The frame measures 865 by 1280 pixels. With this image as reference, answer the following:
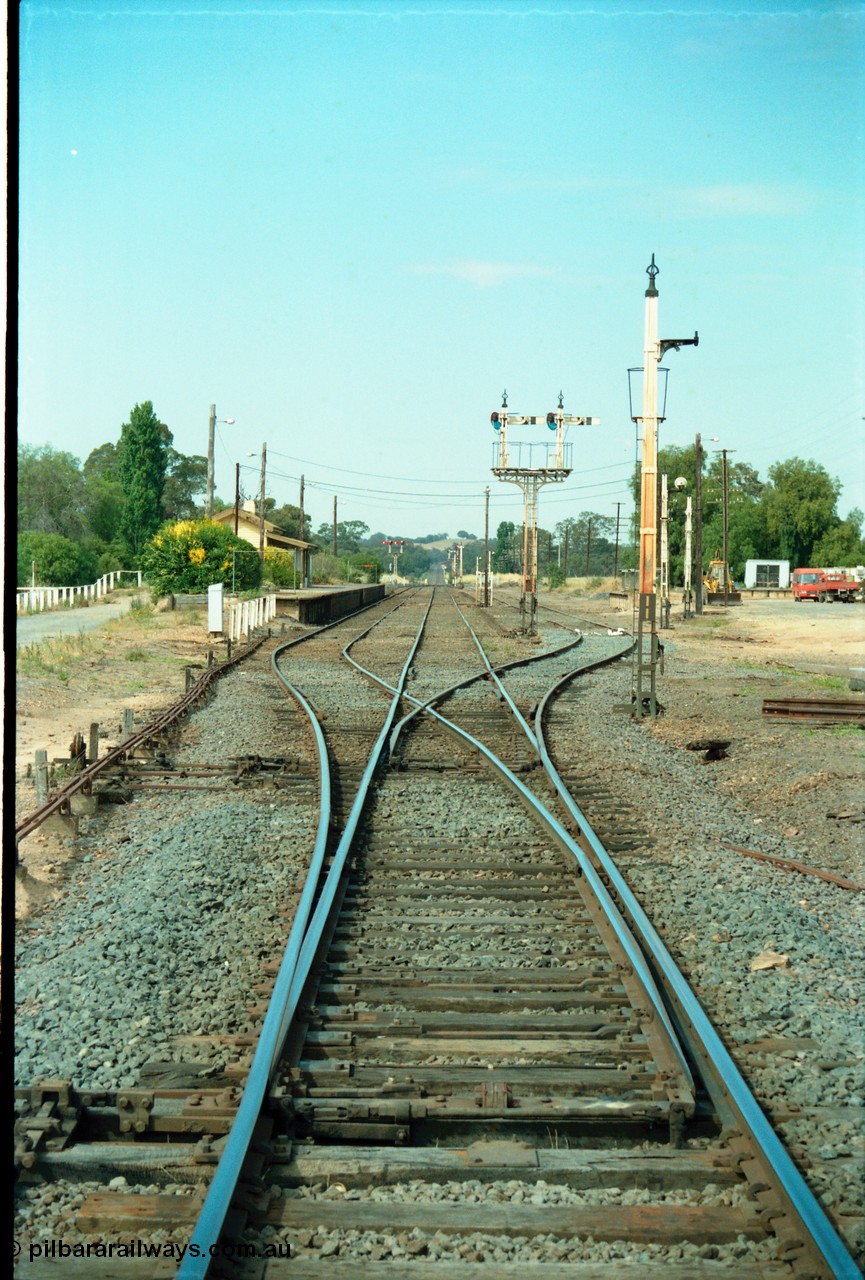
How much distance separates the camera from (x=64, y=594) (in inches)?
1357

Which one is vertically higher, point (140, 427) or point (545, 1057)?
point (140, 427)

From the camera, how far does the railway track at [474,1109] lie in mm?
2924

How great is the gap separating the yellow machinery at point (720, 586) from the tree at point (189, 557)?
88.0 feet

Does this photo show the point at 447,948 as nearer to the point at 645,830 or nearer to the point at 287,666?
the point at 645,830

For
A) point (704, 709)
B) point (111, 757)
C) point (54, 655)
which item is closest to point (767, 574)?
point (54, 655)

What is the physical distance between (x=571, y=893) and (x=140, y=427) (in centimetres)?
2722

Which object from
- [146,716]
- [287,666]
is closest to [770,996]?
[146,716]

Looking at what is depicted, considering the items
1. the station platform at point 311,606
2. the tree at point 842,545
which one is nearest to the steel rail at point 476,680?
the station platform at point 311,606

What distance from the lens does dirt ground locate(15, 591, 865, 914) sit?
7.93m

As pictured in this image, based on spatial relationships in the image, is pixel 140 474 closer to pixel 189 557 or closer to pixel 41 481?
pixel 189 557

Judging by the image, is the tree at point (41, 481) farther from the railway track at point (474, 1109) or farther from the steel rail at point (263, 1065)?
the railway track at point (474, 1109)

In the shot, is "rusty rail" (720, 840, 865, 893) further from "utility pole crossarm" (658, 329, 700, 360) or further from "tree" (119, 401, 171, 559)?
"tree" (119, 401, 171, 559)

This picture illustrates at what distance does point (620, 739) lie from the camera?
1208cm

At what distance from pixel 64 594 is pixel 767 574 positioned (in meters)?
57.7
